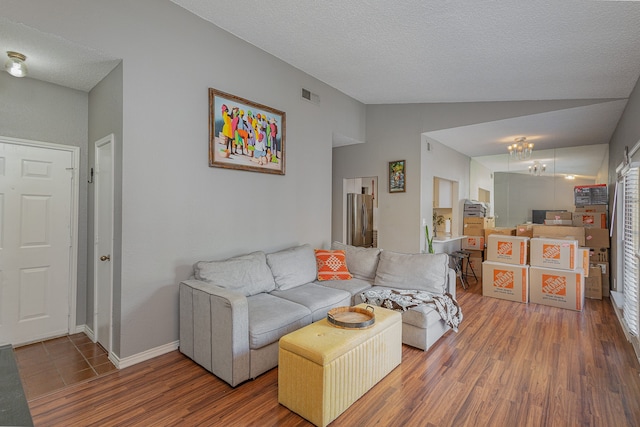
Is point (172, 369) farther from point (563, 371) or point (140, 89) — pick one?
point (563, 371)

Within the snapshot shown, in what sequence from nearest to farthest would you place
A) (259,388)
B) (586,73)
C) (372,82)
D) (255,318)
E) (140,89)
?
(259,388) → (255,318) → (140,89) → (586,73) → (372,82)

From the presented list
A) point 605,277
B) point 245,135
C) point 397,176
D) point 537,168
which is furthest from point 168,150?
point 537,168

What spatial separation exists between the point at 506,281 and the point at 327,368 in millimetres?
3758

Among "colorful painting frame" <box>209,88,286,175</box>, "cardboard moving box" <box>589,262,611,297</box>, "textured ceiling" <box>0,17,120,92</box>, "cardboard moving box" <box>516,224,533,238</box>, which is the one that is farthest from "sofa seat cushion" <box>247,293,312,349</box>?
"cardboard moving box" <box>589,262,611,297</box>

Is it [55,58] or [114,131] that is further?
[114,131]

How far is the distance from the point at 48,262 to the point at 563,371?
187 inches

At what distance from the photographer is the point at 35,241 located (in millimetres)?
3002

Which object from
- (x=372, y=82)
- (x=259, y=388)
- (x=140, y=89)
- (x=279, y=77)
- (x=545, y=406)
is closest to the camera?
(x=545, y=406)

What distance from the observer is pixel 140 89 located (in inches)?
103

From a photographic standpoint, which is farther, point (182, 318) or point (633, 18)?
point (182, 318)

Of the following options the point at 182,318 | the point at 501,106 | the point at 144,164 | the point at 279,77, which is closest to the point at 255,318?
the point at 182,318

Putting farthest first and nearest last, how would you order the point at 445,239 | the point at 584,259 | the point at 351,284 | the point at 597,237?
the point at 445,239 < the point at 597,237 < the point at 584,259 < the point at 351,284

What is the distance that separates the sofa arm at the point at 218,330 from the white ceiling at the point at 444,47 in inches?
82.5

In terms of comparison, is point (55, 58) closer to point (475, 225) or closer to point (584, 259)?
point (475, 225)
